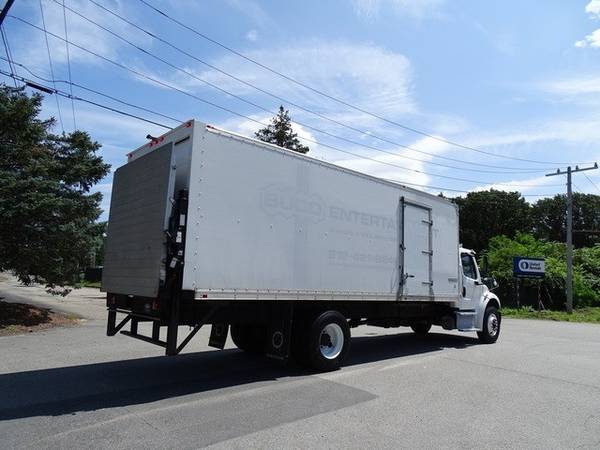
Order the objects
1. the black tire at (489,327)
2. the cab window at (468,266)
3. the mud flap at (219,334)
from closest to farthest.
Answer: the mud flap at (219,334), the cab window at (468,266), the black tire at (489,327)

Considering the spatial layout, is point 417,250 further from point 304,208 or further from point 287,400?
point 287,400

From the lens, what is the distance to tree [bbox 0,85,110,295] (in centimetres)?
1239

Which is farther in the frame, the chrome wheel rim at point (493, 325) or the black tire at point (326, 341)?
the chrome wheel rim at point (493, 325)

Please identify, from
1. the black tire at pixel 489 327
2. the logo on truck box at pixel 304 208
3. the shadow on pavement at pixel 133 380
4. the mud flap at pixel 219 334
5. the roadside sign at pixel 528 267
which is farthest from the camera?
the roadside sign at pixel 528 267

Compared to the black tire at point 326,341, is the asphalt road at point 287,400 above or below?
below

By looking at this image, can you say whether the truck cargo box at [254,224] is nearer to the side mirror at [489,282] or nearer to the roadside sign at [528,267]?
the side mirror at [489,282]

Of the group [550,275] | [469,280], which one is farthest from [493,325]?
[550,275]

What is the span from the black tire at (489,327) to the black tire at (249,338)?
6224 mm

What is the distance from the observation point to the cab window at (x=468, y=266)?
12.5m

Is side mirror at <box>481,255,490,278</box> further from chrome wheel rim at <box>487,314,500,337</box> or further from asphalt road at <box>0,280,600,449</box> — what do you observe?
asphalt road at <box>0,280,600,449</box>

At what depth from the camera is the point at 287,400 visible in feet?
21.1

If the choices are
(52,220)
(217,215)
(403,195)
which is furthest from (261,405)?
(52,220)

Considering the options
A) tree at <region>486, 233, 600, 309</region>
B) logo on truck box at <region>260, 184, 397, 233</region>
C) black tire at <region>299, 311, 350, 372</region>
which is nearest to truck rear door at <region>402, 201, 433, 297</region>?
logo on truck box at <region>260, 184, 397, 233</region>

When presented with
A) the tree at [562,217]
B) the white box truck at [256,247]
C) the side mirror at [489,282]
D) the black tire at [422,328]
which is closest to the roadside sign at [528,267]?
the side mirror at [489,282]
